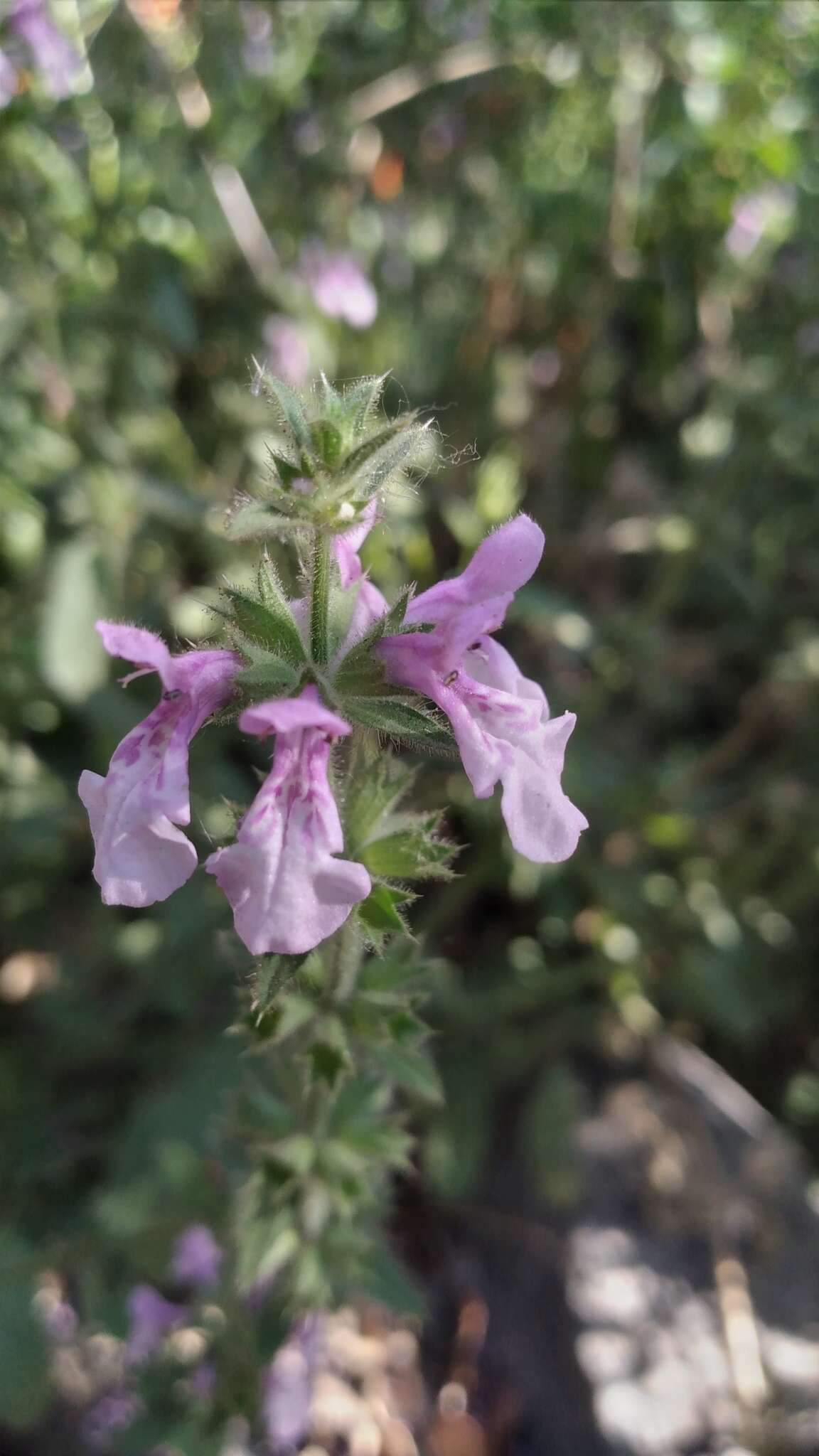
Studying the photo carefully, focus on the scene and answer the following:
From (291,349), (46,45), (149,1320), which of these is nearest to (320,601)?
(149,1320)

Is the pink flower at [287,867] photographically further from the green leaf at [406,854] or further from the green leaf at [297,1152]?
A: the green leaf at [297,1152]

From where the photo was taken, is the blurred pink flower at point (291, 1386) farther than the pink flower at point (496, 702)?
Yes

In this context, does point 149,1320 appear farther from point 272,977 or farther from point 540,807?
point 540,807

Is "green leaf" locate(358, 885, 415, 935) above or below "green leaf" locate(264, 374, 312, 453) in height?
below

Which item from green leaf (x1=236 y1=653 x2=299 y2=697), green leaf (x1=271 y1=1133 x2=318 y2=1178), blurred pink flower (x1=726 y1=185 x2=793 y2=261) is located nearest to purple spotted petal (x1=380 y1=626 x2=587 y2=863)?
green leaf (x1=236 y1=653 x2=299 y2=697)

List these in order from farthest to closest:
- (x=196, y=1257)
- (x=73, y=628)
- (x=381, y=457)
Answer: (x=73, y=628) < (x=196, y=1257) < (x=381, y=457)

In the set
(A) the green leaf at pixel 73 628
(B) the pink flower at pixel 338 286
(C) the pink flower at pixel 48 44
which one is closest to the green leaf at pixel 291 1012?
(A) the green leaf at pixel 73 628

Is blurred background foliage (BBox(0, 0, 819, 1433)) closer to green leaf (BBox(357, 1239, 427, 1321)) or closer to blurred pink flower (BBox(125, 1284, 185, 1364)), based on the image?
blurred pink flower (BBox(125, 1284, 185, 1364))
